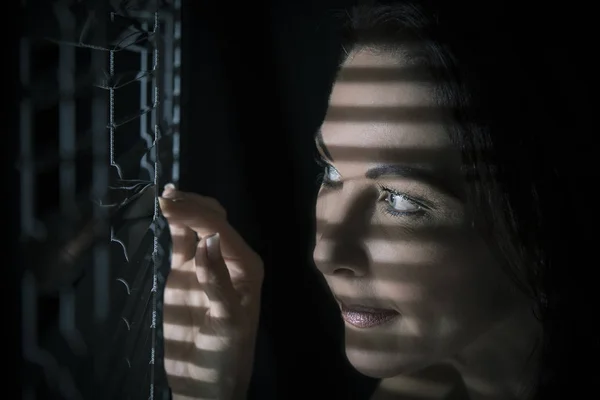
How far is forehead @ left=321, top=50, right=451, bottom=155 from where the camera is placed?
95 cm

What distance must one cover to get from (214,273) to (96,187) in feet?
0.87

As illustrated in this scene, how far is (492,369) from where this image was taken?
1014mm

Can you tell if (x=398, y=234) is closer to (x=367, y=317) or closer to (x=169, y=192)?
(x=367, y=317)

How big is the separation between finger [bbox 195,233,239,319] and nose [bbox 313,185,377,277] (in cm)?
18

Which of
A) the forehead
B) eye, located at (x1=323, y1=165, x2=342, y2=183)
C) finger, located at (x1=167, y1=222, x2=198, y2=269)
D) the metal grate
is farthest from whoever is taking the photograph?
finger, located at (x1=167, y1=222, x2=198, y2=269)

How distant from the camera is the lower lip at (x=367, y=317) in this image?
3.37ft

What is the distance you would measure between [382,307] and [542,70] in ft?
1.50

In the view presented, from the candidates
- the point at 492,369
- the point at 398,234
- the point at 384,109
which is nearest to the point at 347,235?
the point at 398,234

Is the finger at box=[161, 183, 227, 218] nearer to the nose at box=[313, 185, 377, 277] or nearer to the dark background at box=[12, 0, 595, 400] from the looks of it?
the dark background at box=[12, 0, 595, 400]

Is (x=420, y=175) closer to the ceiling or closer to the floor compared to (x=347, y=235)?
closer to the ceiling

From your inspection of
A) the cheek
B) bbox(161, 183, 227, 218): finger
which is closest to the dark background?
bbox(161, 183, 227, 218): finger

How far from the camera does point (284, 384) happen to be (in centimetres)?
121

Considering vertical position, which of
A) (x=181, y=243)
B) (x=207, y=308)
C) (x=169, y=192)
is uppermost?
(x=169, y=192)

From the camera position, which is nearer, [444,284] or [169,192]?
[444,284]
